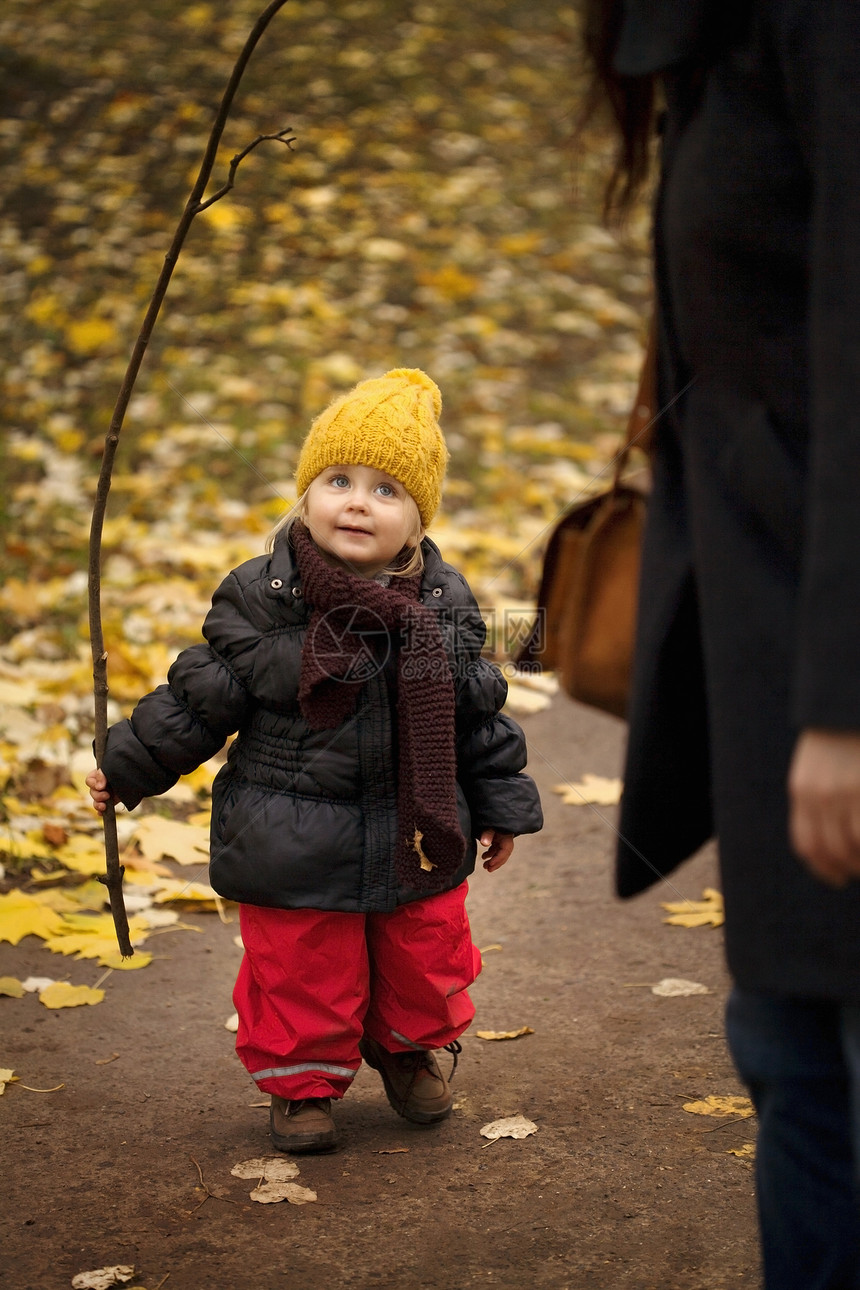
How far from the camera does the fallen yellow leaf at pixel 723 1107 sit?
8.00 ft

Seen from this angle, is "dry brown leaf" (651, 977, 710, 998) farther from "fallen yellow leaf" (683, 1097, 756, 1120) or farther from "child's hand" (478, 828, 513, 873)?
"child's hand" (478, 828, 513, 873)

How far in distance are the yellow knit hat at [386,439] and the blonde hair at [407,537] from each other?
2cm

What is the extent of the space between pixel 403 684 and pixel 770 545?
111 centimetres

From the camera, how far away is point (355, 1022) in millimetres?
2307

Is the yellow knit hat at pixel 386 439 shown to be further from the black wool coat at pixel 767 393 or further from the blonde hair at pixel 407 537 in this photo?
the black wool coat at pixel 767 393

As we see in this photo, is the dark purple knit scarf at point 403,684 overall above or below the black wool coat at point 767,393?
below

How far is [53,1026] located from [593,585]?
1812mm

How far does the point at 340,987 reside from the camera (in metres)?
2.28

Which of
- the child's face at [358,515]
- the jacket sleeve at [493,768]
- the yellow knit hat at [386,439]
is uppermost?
the yellow knit hat at [386,439]

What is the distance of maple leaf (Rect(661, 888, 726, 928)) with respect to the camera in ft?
10.7

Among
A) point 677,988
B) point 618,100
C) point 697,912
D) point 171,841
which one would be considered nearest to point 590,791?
point 697,912

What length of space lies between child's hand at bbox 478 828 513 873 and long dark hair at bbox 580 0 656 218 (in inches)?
48.2

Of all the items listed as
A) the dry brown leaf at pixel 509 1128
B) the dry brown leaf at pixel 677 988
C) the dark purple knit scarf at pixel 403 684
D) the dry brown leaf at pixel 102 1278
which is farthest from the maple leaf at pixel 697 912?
the dry brown leaf at pixel 102 1278

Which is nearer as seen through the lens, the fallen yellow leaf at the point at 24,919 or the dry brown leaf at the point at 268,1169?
the dry brown leaf at the point at 268,1169
